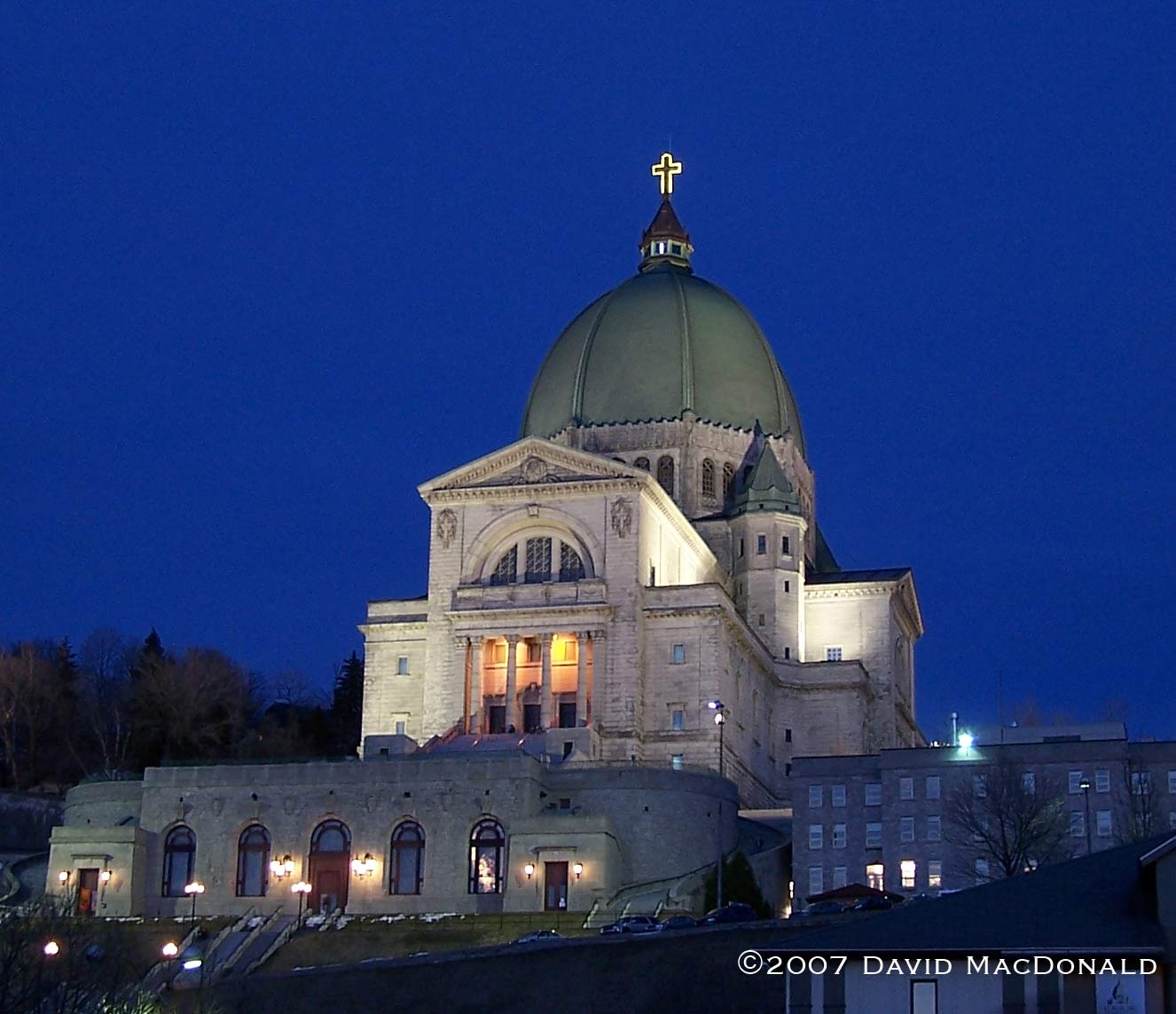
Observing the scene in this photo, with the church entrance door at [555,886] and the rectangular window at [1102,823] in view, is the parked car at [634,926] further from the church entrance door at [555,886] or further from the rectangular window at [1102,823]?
the rectangular window at [1102,823]

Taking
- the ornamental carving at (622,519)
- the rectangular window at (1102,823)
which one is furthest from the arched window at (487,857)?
the rectangular window at (1102,823)

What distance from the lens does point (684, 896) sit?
3556 inches

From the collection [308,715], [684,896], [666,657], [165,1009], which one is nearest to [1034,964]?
[165,1009]

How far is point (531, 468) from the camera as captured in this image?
375 ft

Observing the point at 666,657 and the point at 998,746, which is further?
the point at 666,657

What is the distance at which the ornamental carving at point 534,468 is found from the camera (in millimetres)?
114062

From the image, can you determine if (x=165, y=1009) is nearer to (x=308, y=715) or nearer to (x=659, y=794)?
(x=659, y=794)

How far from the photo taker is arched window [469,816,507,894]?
306ft

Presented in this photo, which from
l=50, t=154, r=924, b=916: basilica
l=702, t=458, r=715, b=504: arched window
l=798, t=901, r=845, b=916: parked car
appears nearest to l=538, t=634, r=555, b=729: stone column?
l=50, t=154, r=924, b=916: basilica

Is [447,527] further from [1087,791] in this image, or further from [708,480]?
[1087,791]

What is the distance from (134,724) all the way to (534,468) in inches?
1387

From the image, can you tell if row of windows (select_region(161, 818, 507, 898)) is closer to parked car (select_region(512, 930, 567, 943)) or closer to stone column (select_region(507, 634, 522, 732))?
parked car (select_region(512, 930, 567, 943))

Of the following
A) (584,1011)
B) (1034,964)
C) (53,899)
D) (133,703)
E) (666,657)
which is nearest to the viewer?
(1034,964)

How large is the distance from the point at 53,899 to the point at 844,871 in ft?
104
